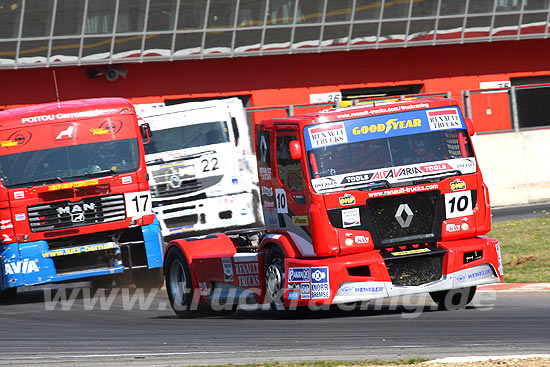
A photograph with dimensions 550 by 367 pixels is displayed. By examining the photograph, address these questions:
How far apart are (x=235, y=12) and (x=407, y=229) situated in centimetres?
2415

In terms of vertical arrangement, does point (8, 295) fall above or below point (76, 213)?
below

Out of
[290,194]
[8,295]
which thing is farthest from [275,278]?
[8,295]

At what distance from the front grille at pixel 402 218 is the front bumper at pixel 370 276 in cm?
19

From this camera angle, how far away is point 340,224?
10828 millimetres

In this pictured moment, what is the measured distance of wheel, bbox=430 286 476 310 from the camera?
38.6 feet

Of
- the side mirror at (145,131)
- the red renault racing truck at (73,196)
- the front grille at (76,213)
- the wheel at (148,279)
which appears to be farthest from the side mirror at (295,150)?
the wheel at (148,279)

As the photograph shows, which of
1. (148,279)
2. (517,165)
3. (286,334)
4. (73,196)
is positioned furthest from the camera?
(517,165)

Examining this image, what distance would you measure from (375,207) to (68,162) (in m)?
6.62

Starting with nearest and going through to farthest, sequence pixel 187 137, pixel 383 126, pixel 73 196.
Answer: pixel 383 126 → pixel 73 196 → pixel 187 137

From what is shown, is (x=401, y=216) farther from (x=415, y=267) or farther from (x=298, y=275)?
(x=298, y=275)

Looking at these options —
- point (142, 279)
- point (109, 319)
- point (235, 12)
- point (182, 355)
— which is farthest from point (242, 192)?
point (235, 12)

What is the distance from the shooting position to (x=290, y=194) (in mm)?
11344

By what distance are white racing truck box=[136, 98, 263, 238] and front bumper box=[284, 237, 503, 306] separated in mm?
9407

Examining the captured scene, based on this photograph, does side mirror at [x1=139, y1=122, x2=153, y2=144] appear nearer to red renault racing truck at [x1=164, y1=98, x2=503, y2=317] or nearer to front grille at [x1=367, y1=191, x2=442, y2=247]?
red renault racing truck at [x1=164, y1=98, x2=503, y2=317]
